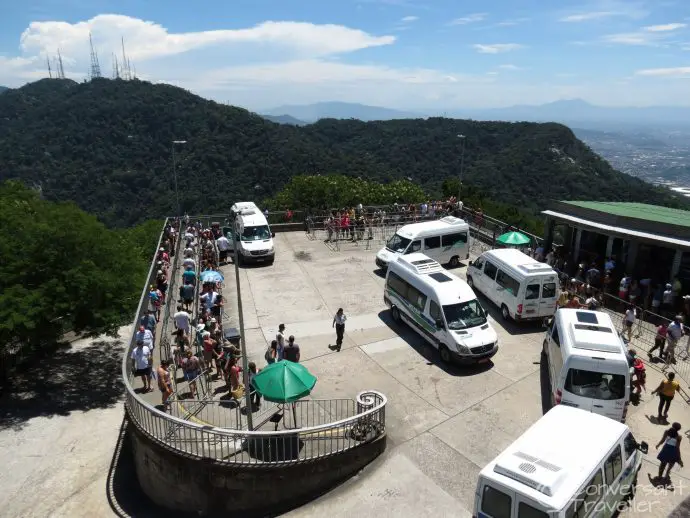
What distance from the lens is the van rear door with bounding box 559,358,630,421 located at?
11.1 m

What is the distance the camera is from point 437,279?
15961 mm

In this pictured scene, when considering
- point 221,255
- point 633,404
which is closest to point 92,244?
point 221,255

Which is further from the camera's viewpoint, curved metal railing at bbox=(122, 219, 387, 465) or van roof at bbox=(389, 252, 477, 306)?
van roof at bbox=(389, 252, 477, 306)

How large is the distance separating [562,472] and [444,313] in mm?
7558

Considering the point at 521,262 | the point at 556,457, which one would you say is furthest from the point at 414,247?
the point at 556,457

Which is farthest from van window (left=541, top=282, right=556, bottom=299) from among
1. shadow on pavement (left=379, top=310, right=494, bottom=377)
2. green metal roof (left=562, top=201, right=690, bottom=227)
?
green metal roof (left=562, top=201, right=690, bottom=227)

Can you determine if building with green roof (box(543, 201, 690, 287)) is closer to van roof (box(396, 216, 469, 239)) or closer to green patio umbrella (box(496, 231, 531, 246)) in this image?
green patio umbrella (box(496, 231, 531, 246))

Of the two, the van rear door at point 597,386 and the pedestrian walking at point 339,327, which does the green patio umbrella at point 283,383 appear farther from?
the van rear door at point 597,386

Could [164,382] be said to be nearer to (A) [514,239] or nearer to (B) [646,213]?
(A) [514,239]

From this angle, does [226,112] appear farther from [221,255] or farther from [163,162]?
[221,255]

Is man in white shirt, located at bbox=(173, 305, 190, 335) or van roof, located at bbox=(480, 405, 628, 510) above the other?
van roof, located at bbox=(480, 405, 628, 510)

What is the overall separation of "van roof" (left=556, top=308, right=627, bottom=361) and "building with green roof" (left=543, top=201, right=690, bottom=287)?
656cm

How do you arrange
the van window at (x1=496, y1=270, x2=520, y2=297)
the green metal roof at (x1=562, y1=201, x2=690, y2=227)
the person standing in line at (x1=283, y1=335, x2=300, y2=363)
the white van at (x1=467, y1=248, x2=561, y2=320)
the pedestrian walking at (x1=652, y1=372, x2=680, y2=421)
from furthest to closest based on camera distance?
the green metal roof at (x1=562, y1=201, x2=690, y2=227), the van window at (x1=496, y1=270, x2=520, y2=297), the white van at (x1=467, y1=248, x2=561, y2=320), the person standing in line at (x1=283, y1=335, x2=300, y2=363), the pedestrian walking at (x1=652, y1=372, x2=680, y2=421)

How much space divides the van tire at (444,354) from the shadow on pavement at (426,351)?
0.38 feet
